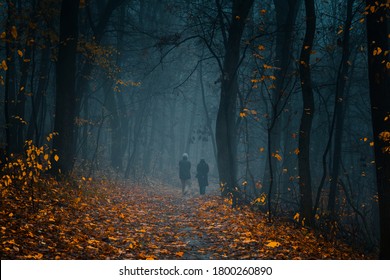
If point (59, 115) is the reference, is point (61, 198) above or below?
below

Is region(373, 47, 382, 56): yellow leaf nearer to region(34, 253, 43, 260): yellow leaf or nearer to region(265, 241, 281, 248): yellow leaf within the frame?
region(265, 241, 281, 248): yellow leaf

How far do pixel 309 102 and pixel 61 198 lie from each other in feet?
22.0

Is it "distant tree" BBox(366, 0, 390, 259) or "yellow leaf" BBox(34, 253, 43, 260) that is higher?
"distant tree" BBox(366, 0, 390, 259)

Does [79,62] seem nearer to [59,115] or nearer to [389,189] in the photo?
[59,115]

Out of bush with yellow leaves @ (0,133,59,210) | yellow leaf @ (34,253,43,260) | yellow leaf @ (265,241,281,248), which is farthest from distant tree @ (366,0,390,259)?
bush with yellow leaves @ (0,133,59,210)

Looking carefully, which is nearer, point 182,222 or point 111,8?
point 182,222

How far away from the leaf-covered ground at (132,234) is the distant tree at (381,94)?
146 centimetres

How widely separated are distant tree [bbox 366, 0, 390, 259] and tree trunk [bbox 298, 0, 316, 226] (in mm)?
3057

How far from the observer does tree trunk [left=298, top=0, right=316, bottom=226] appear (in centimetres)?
1041

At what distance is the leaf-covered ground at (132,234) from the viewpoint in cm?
685

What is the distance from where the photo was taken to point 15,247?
6062mm

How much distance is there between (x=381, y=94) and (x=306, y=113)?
11.4 feet
